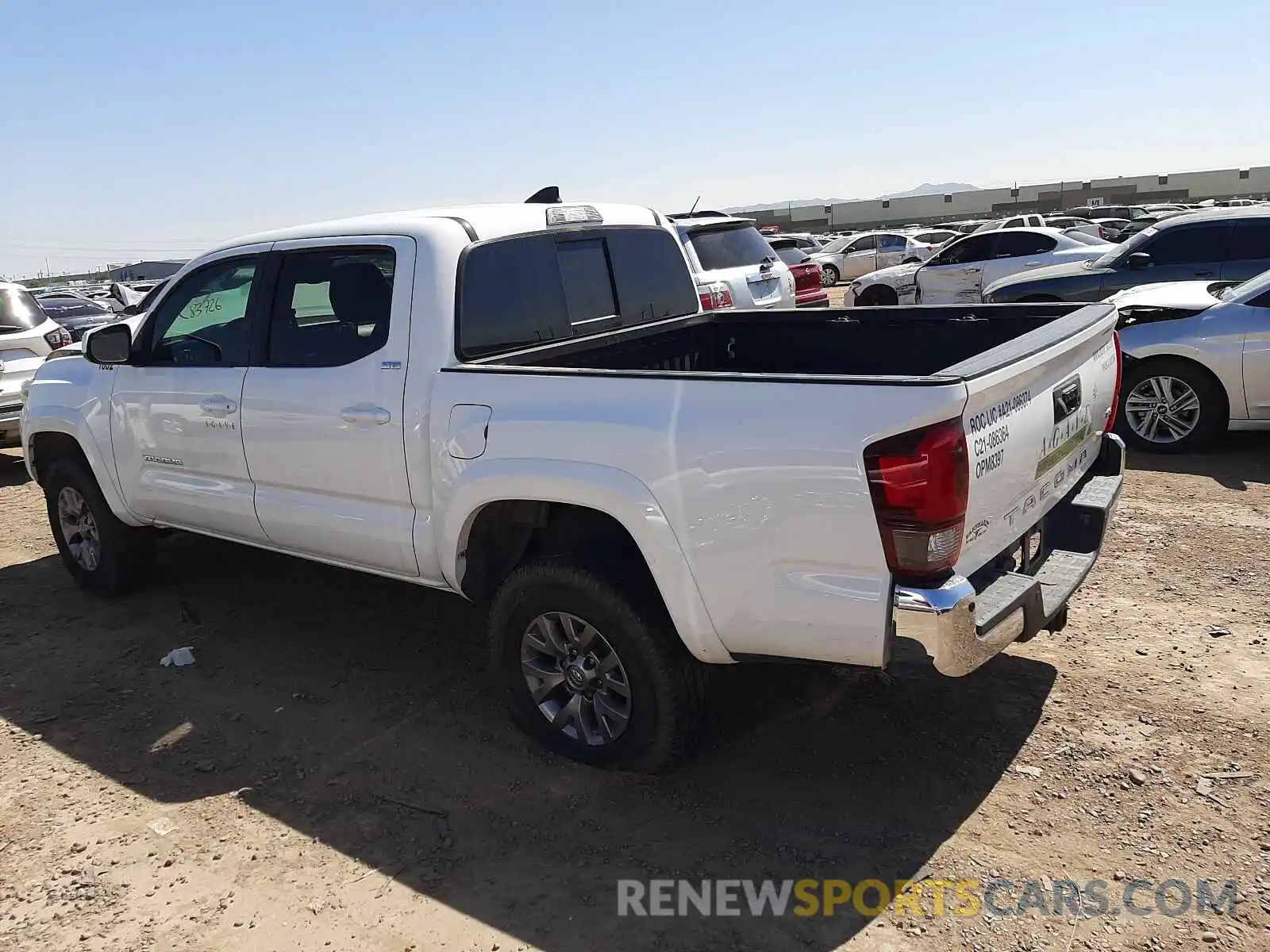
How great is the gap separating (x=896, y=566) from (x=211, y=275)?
12.0 feet

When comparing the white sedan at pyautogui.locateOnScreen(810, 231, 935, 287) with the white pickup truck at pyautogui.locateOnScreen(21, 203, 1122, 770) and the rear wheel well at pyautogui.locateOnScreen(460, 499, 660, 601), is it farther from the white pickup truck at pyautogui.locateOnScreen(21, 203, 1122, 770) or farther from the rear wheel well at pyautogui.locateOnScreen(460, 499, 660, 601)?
the rear wheel well at pyautogui.locateOnScreen(460, 499, 660, 601)

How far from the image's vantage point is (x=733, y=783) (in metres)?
3.63

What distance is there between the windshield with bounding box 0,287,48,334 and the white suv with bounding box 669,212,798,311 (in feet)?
21.1

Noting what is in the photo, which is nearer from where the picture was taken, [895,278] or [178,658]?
[178,658]

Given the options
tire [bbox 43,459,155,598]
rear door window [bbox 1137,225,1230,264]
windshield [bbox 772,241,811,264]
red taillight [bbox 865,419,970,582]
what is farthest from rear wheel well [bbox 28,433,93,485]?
windshield [bbox 772,241,811,264]

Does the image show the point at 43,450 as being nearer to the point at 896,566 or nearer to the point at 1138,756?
the point at 896,566

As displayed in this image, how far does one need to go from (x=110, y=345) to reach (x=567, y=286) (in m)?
2.34

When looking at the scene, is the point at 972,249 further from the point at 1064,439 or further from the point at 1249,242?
the point at 1064,439

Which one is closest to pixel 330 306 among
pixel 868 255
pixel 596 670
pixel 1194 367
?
pixel 596 670

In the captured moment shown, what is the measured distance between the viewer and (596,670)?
143 inches

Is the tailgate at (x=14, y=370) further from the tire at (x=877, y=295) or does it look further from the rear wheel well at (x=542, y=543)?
the tire at (x=877, y=295)

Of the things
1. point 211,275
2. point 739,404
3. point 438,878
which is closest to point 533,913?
point 438,878

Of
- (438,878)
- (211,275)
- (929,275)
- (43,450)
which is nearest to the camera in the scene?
(438,878)

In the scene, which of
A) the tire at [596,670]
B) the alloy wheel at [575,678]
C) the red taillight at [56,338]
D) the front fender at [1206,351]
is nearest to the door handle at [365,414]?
the tire at [596,670]
